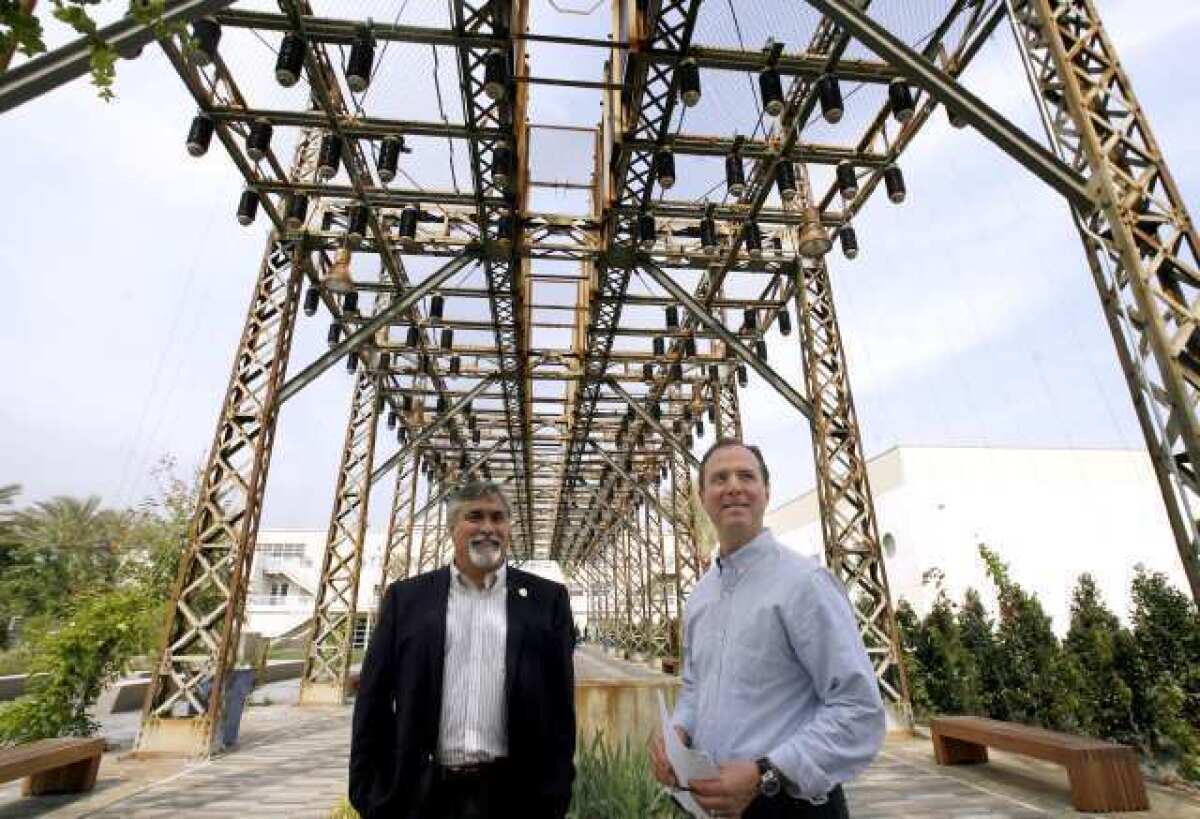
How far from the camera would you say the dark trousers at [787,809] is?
5.80 feet

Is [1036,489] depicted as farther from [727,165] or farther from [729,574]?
[729,574]

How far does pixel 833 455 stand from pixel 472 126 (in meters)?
7.11

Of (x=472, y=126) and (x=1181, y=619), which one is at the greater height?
(x=472, y=126)

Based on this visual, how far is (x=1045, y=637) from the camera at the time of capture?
9383mm

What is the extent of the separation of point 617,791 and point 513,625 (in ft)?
6.56

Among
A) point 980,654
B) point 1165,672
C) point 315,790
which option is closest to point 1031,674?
point 980,654

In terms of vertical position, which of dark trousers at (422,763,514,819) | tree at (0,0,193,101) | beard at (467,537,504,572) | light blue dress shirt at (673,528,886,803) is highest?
tree at (0,0,193,101)

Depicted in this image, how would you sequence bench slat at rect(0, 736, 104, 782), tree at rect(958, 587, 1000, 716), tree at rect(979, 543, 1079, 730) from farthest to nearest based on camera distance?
1. tree at rect(958, 587, 1000, 716)
2. tree at rect(979, 543, 1079, 730)
3. bench slat at rect(0, 736, 104, 782)

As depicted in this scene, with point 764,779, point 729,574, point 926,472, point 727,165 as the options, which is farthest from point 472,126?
point 926,472

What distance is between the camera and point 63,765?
20.2ft

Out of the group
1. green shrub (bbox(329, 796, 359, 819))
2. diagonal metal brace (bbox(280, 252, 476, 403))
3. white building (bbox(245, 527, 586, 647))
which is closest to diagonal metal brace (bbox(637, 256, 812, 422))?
diagonal metal brace (bbox(280, 252, 476, 403))

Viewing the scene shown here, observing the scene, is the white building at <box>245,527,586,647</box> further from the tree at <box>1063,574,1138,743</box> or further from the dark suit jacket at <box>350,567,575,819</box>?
the dark suit jacket at <box>350,567,575,819</box>

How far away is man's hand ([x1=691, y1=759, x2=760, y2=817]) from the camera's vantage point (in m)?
1.64

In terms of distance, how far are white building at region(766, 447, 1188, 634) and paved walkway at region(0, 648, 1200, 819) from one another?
16268 millimetres
